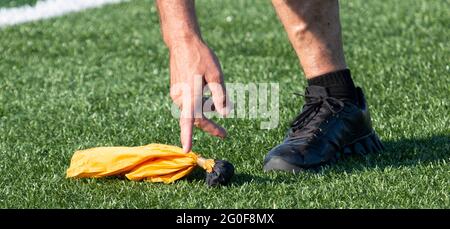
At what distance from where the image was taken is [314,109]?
4055 millimetres

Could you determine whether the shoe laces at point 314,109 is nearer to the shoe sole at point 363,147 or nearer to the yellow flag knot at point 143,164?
the shoe sole at point 363,147

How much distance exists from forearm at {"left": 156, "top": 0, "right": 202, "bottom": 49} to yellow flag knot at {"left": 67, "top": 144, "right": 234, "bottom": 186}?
0.52 metres

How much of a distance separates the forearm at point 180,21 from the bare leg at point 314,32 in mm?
926

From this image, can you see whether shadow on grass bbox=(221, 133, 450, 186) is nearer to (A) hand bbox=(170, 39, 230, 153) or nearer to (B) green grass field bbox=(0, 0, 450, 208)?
(B) green grass field bbox=(0, 0, 450, 208)

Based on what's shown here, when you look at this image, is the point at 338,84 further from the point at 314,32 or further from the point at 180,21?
the point at 180,21

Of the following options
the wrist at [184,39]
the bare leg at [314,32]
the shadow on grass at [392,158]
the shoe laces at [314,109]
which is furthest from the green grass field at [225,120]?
the wrist at [184,39]

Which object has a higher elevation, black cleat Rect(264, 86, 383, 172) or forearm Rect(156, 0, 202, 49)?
forearm Rect(156, 0, 202, 49)

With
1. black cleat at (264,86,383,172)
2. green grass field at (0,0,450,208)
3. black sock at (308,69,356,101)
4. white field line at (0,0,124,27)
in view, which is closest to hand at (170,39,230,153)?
green grass field at (0,0,450,208)

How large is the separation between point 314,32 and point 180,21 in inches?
39.3

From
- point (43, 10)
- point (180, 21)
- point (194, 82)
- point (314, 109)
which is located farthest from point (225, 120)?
point (43, 10)

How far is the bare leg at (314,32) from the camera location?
4086 millimetres

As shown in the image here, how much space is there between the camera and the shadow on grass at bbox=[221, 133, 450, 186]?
12.2 ft

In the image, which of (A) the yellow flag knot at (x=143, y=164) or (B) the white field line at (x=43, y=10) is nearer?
(A) the yellow flag knot at (x=143, y=164)
